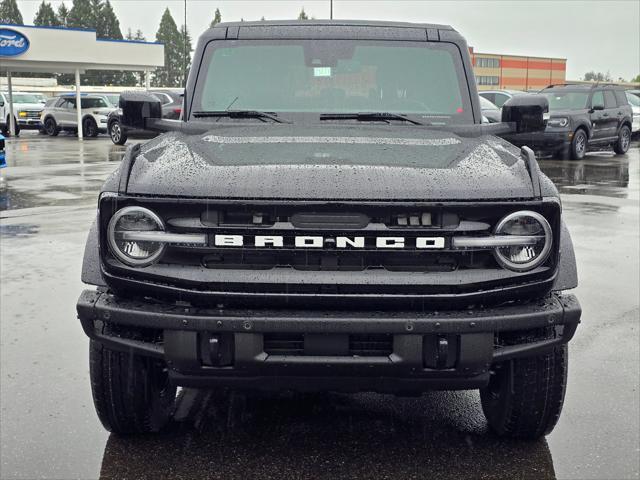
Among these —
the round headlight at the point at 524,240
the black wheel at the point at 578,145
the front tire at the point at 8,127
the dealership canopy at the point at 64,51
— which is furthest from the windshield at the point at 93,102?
the round headlight at the point at 524,240

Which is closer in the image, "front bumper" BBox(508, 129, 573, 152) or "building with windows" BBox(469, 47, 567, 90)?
"front bumper" BBox(508, 129, 573, 152)

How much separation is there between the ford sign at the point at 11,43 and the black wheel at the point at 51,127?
355cm

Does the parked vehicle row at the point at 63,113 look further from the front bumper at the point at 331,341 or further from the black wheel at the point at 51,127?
the front bumper at the point at 331,341

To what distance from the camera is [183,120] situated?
14.2 ft

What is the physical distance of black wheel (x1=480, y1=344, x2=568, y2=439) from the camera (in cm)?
336

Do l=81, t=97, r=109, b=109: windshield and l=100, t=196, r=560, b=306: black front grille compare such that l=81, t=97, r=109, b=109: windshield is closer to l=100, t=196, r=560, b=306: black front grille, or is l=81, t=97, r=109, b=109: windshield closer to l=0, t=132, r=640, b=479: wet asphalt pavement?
l=0, t=132, r=640, b=479: wet asphalt pavement

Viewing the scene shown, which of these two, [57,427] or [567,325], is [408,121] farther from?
[57,427]

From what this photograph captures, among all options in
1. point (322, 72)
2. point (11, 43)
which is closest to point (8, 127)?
point (11, 43)

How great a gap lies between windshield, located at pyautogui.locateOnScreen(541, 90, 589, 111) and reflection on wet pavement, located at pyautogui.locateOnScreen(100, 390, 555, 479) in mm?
17452

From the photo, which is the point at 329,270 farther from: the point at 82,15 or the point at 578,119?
the point at 82,15

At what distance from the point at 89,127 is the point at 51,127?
9.14ft

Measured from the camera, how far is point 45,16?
10469 cm

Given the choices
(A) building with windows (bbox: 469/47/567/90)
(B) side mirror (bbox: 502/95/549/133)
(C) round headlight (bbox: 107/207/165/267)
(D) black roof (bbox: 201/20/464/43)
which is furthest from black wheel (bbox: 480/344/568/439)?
(A) building with windows (bbox: 469/47/567/90)

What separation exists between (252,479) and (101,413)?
75 centimetres
